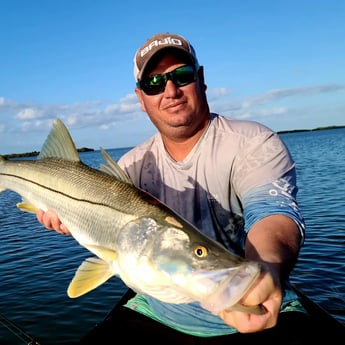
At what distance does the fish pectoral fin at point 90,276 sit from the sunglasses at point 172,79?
1.85 m

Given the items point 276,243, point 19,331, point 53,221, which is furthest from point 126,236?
point 19,331

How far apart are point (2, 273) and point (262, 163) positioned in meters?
9.43

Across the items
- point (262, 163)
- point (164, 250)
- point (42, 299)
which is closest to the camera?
point (164, 250)

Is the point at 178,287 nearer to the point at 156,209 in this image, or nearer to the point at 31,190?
the point at 156,209

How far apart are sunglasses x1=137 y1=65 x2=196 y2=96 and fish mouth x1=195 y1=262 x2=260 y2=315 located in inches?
93.7

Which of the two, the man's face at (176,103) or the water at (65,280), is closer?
the man's face at (176,103)

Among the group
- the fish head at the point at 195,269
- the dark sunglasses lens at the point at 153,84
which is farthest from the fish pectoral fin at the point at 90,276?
the dark sunglasses lens at the point at 153,84

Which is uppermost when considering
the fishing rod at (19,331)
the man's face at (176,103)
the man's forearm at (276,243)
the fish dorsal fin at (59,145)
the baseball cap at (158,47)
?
the baseball cap at (158,47)

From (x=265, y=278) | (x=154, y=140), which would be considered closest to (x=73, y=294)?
(x=265, y=278)

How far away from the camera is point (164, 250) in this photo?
2.69 metres

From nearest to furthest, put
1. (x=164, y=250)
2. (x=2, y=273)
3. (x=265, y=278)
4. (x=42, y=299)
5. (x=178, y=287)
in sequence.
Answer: (x=265, y=278)
(x=178, y=287)
(x=164, y=250)
(x=42, y=299)
(x=2, y=273)

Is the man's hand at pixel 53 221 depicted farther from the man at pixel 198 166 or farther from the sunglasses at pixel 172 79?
the sunglasses at pixel 172 79

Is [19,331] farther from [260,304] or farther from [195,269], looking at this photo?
[260,304]

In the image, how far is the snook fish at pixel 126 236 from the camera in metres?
2.30
